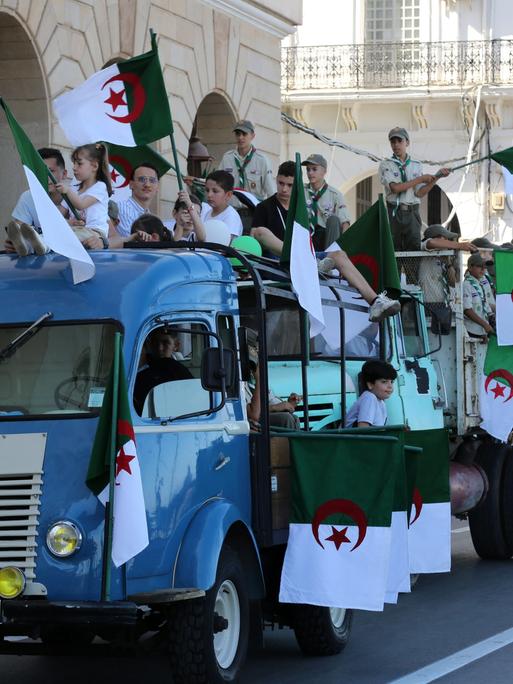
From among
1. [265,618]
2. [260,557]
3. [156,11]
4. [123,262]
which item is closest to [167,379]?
[123,262]

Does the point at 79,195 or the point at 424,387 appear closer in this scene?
the point at 79,195

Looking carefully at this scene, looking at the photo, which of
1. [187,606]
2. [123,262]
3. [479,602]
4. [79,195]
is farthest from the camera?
[479,602]

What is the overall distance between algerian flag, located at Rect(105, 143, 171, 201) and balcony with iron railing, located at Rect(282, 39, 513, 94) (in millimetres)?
29116

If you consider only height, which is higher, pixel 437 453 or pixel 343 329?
pixel 343 329

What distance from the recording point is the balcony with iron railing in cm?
4134

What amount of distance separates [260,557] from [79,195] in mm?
2695

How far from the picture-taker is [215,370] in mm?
9156

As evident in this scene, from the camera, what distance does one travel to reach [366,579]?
32.4 feet

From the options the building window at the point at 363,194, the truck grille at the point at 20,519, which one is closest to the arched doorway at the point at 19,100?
the truck grille at the point at 20,519

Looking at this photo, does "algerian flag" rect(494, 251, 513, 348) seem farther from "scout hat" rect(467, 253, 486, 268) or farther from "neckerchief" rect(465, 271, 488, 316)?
"scout hat" rect(467, 253, 486, 268)

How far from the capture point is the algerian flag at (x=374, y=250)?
1235 centimetres

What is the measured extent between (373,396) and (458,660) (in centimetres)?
248

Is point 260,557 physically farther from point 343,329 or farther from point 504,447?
point 504,447

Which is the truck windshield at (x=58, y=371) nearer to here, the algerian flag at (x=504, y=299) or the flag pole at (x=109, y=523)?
the flag pole at (x=109, y=523)
